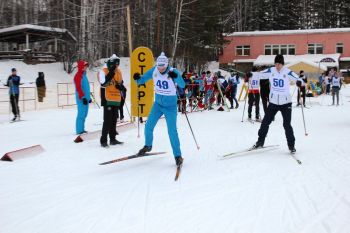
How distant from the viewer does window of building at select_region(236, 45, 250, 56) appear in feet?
162

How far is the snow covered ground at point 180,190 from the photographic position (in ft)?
12.8

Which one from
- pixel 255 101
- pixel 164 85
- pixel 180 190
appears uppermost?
pixel 164 85

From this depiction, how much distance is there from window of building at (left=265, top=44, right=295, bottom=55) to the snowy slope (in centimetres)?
4179

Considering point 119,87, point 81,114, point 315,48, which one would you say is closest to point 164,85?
point 119,87

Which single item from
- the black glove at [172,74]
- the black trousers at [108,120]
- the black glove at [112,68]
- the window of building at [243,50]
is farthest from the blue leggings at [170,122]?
the window of building at [243,50]

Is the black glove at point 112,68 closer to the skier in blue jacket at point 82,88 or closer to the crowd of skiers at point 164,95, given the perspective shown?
the crowd of skiers at point 164,95

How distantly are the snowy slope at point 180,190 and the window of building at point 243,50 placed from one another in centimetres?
4187

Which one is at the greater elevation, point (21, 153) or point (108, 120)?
point (108, 120)

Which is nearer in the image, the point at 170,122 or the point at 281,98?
the point at 170,122

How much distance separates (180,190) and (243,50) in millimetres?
46104

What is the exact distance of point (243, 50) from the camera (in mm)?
Result: 49438

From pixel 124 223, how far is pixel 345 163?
413 centimetres

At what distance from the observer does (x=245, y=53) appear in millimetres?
49562

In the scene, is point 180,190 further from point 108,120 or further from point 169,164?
point 108,120
